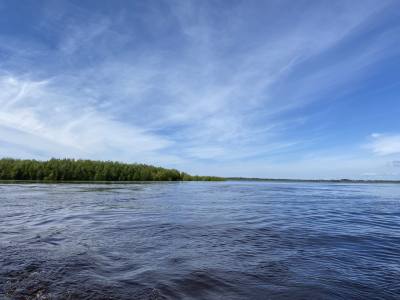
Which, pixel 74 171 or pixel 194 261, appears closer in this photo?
pixel 194 261

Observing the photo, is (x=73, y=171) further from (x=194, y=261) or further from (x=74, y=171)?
(x=194, y=261)

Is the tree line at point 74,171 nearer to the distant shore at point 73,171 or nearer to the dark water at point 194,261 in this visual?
the distant shore at point 73,171

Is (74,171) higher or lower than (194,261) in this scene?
higher

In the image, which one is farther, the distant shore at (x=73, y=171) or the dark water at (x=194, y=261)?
the distant shore at (x=73, y=171)

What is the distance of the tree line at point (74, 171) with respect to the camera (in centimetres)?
9275

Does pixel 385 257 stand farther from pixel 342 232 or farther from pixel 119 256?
pixel 119 256

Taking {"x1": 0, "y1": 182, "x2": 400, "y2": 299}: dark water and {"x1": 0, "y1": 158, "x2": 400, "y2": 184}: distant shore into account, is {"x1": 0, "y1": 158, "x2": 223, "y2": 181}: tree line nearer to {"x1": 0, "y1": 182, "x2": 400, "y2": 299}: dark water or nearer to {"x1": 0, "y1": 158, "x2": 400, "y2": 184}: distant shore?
{"x1": 0, "y1": 158, "x2": 400, "y2": 184}: distant shore

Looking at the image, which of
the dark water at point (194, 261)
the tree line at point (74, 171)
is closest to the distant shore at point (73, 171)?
the tree line at point (74, 171)

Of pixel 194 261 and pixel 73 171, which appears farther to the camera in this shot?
pixel 73 171

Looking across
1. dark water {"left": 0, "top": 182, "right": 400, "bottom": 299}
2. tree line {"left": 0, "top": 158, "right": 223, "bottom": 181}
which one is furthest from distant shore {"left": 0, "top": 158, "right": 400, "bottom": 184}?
dark water {"left": 0, "top": 182, "right": 400, "bottom": 299}

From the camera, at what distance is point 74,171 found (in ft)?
319

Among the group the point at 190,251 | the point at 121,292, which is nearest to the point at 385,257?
the point at 190,251

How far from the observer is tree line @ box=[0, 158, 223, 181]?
9275cm

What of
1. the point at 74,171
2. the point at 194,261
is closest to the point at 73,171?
the point at 74,171
